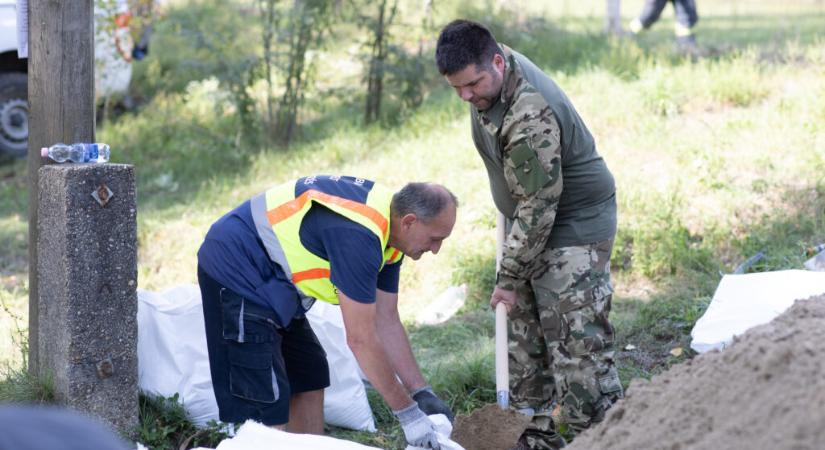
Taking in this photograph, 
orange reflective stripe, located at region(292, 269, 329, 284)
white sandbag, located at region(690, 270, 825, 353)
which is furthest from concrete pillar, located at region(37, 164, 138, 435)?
white sandbag, located at region(690, 270, 825, 353)

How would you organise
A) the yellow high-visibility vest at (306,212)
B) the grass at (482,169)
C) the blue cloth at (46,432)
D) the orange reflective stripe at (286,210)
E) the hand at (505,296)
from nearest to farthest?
1. the blue cloth at (46,432)
2. the yellow high-visibility vest at (306,212)
3. the orange reflective stripe at (286,210)
4. the hand at (505,296)
5. the grass at (482,169)

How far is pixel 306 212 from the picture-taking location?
3680mm

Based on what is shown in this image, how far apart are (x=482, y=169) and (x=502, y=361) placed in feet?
11.1

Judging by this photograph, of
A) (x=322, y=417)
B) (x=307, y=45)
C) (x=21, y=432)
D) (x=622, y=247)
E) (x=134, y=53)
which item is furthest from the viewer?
(x=134, y=53)

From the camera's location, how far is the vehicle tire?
30.0ft

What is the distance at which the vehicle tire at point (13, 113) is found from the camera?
360 inches

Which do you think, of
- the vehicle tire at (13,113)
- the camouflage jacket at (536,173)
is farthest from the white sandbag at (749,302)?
the vehicle tire at (13,113)

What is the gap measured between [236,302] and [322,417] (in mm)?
834

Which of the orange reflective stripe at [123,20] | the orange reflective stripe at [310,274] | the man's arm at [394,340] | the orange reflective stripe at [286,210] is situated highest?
the orange reflective stripe at [123,20]

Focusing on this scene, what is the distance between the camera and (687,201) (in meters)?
6.29

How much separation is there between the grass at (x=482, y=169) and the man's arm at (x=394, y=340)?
544 mm

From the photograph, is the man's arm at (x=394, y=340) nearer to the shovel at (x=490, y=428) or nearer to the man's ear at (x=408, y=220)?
the shovel at (x=490, y=428)

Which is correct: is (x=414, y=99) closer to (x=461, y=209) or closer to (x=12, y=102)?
(x=461, y=209)

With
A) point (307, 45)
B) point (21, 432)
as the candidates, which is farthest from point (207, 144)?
point (21, 432)
